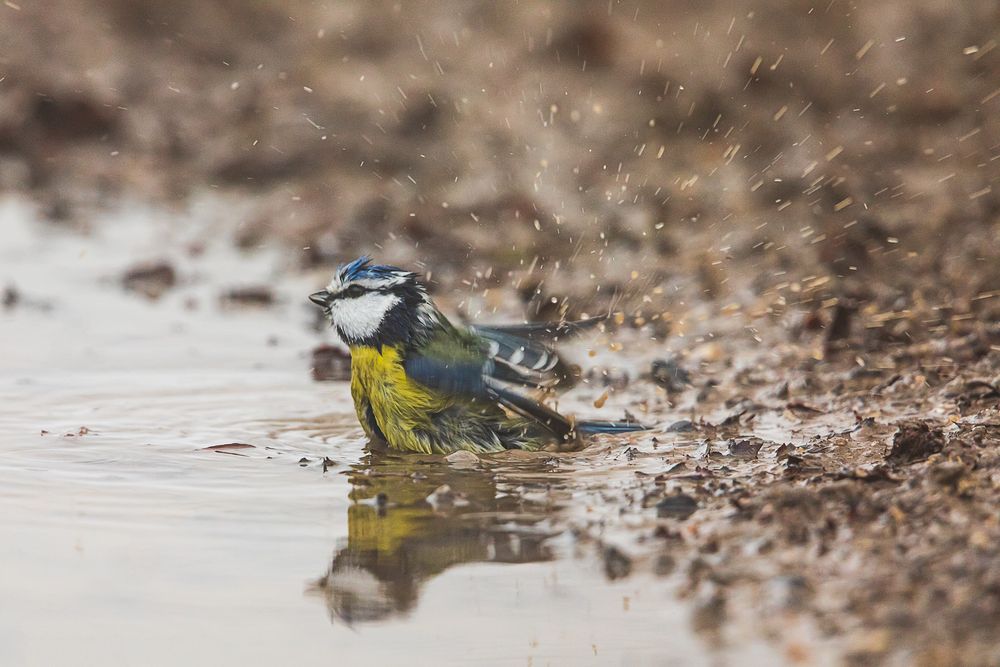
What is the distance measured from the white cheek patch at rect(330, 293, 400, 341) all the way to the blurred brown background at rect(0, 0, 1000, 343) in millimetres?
2064

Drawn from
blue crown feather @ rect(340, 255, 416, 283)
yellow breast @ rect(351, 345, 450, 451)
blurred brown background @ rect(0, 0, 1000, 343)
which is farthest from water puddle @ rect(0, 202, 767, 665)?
blurred brown background @ rect(0, 0, 1000, 343)

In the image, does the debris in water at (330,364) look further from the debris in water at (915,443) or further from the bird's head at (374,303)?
the debris in water at (915,443)

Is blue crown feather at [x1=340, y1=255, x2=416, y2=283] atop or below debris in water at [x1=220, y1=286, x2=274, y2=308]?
below

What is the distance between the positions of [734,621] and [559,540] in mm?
768

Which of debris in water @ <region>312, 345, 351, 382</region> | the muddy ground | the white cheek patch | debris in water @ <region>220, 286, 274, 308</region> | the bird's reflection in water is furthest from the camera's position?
debris in water @ <region>220, 286, 274, 308</region>

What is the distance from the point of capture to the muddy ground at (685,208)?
133 inches

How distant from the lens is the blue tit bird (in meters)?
4.75

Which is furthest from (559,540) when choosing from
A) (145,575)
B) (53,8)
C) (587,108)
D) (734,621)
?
(53,8)

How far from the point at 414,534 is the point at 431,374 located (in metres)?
1.10

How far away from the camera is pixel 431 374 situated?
4730 millimetres

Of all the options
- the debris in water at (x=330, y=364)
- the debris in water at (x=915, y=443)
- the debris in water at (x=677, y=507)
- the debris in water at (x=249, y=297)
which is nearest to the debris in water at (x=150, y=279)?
the debris in water at (x=249, y=297)

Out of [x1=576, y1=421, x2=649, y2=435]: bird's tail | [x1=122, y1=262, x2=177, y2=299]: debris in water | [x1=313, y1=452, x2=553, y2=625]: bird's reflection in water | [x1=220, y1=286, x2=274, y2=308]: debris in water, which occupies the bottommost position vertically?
[x1=313, y1=452, x2=553, y2=625]: bird's reflection in water

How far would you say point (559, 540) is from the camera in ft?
11.8

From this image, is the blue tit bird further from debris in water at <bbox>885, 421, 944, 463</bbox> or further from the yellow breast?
debris in water at <bbox>885, 421, 944, 463</bbox>
